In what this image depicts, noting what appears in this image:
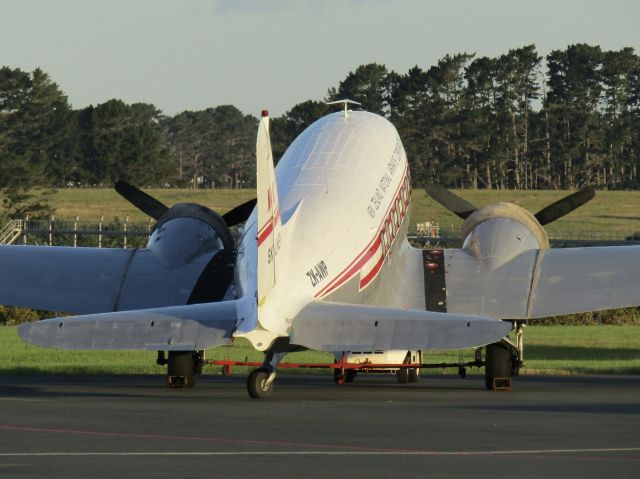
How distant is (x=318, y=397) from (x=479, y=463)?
9275mm

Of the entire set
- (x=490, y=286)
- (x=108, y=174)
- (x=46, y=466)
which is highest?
(x=108, y=174)

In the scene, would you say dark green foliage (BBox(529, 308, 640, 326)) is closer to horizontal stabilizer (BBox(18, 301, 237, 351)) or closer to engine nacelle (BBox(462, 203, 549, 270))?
engine nacelle (BBox(462, 203, 549, 270))

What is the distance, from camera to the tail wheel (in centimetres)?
2669

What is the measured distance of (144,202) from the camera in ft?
109

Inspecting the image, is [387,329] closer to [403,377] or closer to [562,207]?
[403,377]

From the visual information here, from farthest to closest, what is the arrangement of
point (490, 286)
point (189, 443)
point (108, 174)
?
point (108, 174) → point (490, 286) → point (189, 443)

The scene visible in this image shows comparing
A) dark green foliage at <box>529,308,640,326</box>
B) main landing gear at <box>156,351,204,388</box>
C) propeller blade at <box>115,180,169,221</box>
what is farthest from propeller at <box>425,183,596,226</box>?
dark green foliage at <box>529,308,640,326</box>

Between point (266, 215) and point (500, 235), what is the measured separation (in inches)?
365

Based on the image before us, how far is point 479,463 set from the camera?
15.6m

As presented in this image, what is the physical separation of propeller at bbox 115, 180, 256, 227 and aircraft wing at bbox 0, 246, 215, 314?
2372 millimetres

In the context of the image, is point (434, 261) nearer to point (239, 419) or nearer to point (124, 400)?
point (124, 400)

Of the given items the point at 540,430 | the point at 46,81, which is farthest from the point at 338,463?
the point at 46,81

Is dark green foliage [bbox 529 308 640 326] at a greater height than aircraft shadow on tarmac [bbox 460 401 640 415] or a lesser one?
greater

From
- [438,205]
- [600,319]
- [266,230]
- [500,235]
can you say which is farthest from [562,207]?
[438,205]
